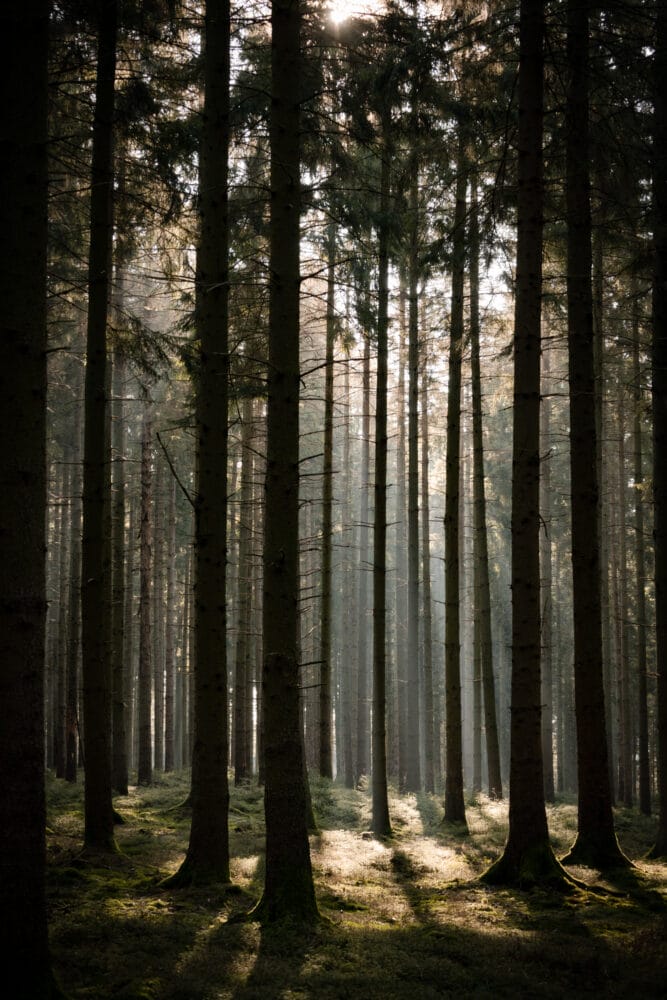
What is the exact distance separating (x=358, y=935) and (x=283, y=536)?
3.49 meters

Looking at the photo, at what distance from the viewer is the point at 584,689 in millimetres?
9023

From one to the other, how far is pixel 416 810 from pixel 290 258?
1250 cm

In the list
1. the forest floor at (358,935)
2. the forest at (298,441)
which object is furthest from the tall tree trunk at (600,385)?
the forest floor at (358,935)

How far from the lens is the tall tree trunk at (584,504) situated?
878 centimetres

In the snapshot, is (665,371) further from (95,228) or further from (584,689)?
(95,228)

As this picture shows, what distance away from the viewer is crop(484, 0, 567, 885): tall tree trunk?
26.5 ft

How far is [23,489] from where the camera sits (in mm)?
4473

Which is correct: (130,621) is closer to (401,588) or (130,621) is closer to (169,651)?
(169,651)

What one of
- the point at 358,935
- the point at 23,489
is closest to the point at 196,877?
the point at 358,935

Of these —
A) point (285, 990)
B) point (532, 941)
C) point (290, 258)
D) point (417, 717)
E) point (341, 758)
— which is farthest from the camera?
point (341, 758)

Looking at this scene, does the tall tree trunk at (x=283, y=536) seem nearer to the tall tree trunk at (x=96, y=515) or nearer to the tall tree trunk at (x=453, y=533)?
the tall tree trunk at (x=96, y=515)

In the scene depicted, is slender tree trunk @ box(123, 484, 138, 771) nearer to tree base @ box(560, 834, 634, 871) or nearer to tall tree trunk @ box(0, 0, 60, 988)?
tree base @ box(560, 834, 634, 871)

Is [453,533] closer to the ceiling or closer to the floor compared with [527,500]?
closer to the floor

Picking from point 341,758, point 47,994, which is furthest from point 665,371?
point 341,758
